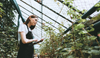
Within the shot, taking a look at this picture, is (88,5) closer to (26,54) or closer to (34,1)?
(26,54)

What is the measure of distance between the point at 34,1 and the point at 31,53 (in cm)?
235

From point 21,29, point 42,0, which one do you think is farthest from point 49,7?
point 21,29

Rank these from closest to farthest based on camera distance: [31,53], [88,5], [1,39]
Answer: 1. [31,53]
2. [88,5]
3. [1,39]

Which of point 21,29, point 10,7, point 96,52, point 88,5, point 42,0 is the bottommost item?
point 96,52

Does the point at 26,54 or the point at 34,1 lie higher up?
the point at 34,1

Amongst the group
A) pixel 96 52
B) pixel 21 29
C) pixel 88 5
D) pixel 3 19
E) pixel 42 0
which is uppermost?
pixel 42 0

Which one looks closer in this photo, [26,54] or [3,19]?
[26,54]

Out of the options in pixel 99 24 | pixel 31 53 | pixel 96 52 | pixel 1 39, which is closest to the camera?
pixel 96 52

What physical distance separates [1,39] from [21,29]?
118cm

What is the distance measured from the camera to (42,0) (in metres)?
2.96

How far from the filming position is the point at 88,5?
1.92 m

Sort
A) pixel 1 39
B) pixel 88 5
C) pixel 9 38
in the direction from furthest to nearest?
pixel 9 38
pixel 1 39
pixel 88 5

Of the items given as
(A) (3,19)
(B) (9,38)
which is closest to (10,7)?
(A) (3,19)

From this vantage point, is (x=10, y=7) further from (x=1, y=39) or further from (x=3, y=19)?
(x=1, y=39)
